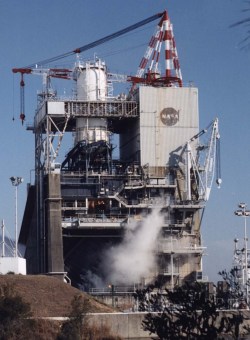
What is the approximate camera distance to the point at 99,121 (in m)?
121

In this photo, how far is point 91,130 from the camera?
395ft

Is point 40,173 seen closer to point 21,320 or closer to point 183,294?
point 21,320

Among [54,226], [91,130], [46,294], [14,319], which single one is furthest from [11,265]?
[14,319]

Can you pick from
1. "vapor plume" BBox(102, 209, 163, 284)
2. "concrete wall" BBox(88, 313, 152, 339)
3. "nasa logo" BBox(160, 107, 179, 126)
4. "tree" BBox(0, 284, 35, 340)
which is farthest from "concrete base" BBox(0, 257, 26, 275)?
"nasa logo" BBox(160, 107, 179, 126)

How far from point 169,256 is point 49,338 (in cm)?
3605

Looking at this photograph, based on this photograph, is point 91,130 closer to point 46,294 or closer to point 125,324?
point 46,294

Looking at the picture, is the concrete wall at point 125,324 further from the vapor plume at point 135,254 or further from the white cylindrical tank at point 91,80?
the white cylindrical tank at point 91,80

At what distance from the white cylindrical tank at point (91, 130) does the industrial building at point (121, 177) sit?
128 millimetres

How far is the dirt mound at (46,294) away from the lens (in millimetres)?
90875

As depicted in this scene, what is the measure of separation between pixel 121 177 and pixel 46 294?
25800 mm

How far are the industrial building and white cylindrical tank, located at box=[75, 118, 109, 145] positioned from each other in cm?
13

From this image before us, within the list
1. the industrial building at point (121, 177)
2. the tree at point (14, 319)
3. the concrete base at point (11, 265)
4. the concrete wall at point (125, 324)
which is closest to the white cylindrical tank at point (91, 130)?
the industrial building at point (121, 177)

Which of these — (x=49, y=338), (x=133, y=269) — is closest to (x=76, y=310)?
(x=49, y=338)

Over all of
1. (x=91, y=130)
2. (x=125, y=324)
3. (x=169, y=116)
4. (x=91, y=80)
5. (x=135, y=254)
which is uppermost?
(x=91, y=80)
